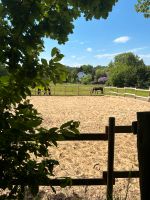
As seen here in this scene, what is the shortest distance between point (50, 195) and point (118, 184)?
141 centimetres

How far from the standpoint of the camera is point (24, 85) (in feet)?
8.22

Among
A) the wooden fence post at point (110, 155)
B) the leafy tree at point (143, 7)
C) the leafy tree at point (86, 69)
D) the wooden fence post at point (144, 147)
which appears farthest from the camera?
the leafy tree at point (86, 69)

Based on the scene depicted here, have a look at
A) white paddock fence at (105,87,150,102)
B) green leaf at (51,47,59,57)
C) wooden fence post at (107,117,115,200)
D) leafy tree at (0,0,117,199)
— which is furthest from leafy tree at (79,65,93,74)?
green leaf at (51,47,59,57)

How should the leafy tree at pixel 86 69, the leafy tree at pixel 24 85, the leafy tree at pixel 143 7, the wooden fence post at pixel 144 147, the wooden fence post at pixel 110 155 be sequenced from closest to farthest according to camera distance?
the leafy tree at pixel 24 85
the wooden fence post at pixel 144 147
the wooden fence post at pixel 110 155
the leafy tree at pixel 143 7
the leafy tree at pixel 86 69

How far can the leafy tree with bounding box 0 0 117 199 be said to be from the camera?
2.42 m

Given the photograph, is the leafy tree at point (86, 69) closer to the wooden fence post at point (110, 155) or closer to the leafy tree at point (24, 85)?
the wooden fence post at point (110, 155)

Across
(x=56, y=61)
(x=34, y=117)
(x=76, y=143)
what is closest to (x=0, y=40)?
(x=56, y=61)

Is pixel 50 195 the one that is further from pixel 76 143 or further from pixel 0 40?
pixel 76 143

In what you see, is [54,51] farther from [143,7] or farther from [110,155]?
[143,7]

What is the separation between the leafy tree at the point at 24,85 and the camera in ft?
7.93

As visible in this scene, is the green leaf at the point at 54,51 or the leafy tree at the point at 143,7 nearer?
the green leaf at the point at 54,51

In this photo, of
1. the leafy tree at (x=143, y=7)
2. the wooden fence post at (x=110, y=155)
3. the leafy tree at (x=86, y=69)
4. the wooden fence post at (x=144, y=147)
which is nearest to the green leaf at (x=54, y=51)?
the wooden fence post at (x=144, y=147)

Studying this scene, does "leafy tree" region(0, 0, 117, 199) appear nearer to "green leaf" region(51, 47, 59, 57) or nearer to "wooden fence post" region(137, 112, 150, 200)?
"green leaf" region(51, 47, 59, 57)

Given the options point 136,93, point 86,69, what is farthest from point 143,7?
point 86,69
